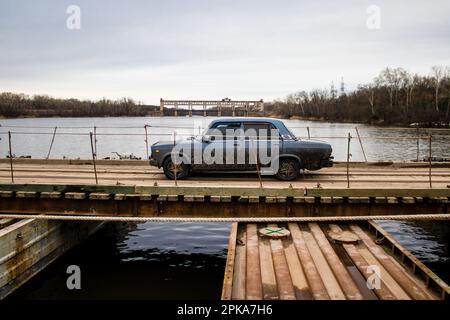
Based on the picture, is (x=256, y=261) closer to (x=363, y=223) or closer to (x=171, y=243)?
(x=363, y=223)

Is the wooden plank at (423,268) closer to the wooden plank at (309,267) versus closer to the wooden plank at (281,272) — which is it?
the wooden plank at (309,267)

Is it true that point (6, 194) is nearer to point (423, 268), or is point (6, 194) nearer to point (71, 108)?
point (423, 268)

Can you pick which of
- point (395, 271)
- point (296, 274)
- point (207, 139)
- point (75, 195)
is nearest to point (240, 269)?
point (296, 274)

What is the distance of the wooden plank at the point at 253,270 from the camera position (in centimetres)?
612

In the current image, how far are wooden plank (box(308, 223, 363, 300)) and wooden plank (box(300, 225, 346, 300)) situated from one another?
2.8 inches

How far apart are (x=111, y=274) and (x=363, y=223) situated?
6.62m

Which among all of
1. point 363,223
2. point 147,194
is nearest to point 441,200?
point 363,223

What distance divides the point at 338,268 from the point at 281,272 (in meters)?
0.99

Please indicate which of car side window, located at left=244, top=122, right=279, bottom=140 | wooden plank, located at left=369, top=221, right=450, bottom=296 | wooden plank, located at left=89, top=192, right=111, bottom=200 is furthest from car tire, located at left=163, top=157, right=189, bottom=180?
wooden plank, located at left=369, top=221, right=450, bottom=296

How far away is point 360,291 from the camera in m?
6.11

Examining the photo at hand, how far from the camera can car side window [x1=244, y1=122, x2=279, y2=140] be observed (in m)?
12.2

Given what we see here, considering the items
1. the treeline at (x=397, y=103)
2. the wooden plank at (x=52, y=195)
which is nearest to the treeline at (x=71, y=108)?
the treeline at (x=397, y=103)

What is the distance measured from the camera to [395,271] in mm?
6773

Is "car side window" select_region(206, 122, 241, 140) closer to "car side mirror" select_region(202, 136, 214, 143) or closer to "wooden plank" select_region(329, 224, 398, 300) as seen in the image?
"car side mirror" select_region(202, 136, 214, 143)
